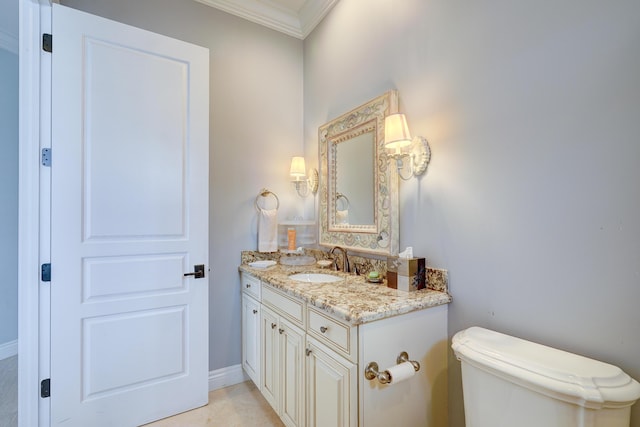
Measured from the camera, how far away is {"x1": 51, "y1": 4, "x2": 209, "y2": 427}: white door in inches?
61.9

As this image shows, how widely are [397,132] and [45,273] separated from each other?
2.00 meters

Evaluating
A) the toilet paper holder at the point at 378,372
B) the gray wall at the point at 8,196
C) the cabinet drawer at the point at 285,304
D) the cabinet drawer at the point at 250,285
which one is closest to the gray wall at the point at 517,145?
the toilet paper holder at the point at 378,372

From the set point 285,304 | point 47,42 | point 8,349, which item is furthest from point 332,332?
point 8,349

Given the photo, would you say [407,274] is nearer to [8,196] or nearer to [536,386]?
[536,386]

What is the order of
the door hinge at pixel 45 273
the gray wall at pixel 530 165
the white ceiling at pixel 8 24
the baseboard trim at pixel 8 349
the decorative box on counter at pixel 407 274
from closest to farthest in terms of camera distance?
the gray wall at pixel 530 165, the decorative box on counter at pixel 407 274, the door hinge at pixel 45 273, the white ceiling at pixel 8 24, the baseboard trim at pixel 8 349

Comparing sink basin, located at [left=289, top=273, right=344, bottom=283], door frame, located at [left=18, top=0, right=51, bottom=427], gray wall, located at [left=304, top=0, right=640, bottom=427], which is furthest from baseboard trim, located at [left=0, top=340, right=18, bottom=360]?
gray wall, located at [left=304, top=0, right=640, bottom=427]

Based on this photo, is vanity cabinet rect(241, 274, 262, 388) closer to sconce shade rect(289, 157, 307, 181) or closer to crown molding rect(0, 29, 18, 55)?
sconce shade rect(289, 157, 307, 181)

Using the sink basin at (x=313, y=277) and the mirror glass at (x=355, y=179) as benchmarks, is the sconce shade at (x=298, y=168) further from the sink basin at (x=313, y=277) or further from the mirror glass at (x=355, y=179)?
the sink basin at (x=313, y=277)

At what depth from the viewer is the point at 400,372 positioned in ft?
3.52

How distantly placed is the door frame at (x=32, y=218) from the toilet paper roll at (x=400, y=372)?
1.79 m

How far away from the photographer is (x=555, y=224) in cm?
103

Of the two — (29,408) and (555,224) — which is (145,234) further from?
(555,224)

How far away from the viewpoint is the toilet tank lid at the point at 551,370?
749mm

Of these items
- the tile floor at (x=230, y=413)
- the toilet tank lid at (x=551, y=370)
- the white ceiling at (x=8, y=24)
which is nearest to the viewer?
the toilet tank lid at (x=551, y=370)
